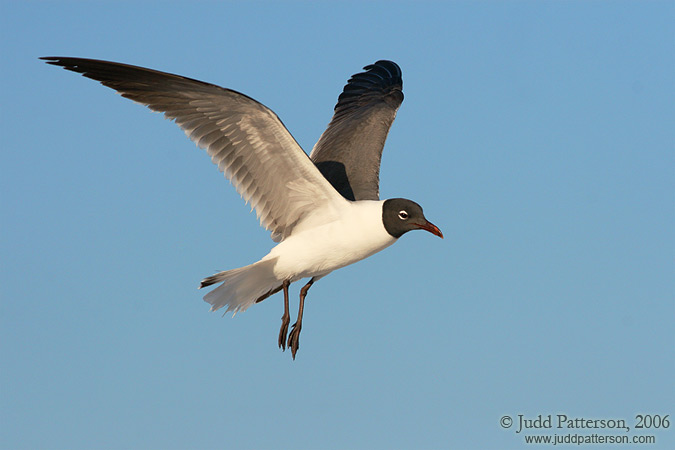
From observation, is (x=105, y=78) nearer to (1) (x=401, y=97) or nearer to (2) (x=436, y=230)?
(2) (x=436, y=230)

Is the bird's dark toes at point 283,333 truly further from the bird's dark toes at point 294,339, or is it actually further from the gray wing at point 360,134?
the gray wing at point 360,134

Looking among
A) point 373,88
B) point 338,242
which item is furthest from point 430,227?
point 373,88

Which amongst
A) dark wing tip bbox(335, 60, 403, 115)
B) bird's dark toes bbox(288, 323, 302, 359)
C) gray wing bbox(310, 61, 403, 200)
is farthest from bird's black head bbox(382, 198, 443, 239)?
dark wing tip bbox(335, 60, 403, 115)

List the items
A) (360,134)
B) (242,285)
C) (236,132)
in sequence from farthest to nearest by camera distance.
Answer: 1. (360,134)
2. (242,285)
3. (236,132)

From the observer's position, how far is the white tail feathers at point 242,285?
36.3ft

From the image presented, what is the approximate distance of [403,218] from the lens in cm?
1051

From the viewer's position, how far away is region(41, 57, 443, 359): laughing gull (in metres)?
10.1

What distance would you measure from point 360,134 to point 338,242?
294 centimetres

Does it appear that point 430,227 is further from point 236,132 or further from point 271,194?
point 236,132

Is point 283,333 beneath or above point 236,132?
beneath

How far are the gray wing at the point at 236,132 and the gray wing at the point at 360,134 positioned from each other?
1.49 meters

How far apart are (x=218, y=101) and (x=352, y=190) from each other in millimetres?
2834

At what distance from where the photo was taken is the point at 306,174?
10.4 metres

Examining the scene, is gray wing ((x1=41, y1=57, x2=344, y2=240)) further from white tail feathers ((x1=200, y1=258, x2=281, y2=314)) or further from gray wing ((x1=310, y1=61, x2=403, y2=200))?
gray wing ((x1=310, y1=61, x2=403, y2=200))
